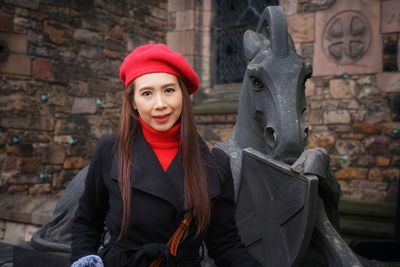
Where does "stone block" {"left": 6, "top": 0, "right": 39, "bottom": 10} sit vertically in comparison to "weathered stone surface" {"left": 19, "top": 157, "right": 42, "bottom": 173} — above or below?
above

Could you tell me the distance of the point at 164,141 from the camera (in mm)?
1548

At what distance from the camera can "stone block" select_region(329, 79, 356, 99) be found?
731 centimetres

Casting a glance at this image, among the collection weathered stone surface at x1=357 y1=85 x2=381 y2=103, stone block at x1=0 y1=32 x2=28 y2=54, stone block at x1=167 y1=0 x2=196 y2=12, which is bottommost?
weathered stone surface at x1=357 y1=85 x2=381 y2=103

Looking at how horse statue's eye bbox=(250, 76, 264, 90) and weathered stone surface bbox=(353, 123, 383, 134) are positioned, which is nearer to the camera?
horse statue's eye bbox=(250, 76, 264, 90)

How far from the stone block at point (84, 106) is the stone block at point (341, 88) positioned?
3.54 metres

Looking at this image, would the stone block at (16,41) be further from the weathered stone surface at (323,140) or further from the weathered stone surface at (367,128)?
the weathered stone surface at (367,128)

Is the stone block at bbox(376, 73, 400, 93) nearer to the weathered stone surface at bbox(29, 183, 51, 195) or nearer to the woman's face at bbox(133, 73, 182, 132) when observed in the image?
the weathered stone surface at bbox(29, 183, 51, 195)

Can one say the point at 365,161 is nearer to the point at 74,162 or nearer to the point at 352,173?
the point at 352,173

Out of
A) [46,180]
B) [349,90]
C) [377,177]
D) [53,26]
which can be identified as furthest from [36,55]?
[377,177]

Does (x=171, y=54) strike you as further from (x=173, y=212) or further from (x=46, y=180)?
(x=46, y=180)

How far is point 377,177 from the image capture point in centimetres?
708

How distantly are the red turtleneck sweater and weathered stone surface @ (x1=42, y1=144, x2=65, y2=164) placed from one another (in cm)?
586

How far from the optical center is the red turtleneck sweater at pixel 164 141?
1530 mm

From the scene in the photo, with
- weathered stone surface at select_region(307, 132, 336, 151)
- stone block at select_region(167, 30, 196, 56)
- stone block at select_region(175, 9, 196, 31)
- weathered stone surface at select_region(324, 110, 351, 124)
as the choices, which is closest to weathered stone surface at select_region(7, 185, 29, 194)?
stone block at select_region(167, 30, 196, 56)
